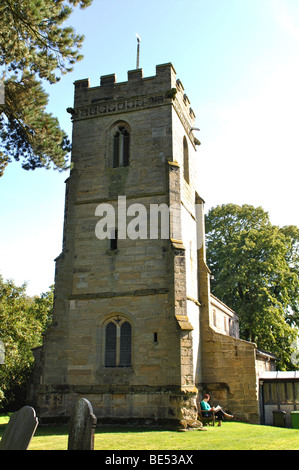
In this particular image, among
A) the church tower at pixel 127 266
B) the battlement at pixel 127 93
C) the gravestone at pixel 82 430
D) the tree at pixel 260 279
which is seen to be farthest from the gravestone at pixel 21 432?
the tree at pixel 260 279

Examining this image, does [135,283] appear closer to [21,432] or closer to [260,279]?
[21,432]

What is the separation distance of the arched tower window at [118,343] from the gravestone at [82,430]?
8.98 meters

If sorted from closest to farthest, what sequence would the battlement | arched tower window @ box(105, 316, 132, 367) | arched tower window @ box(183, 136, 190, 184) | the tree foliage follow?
arched tower window @ box(105, 316, 132, 367) < the battlement < arched tower window @ box(183, 136, 190, 184) < the tree foliage

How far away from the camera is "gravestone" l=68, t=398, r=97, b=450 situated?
24.1 feet

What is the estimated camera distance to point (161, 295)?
16.6m

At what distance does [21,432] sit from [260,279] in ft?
81.7

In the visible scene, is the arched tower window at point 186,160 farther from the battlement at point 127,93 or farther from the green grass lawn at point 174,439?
the green grass lawn at point 174,439

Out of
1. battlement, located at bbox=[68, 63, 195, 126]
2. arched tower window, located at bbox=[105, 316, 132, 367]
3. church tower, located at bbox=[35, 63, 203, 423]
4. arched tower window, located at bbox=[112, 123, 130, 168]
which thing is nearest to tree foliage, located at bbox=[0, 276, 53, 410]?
church tower, located at bbox=[35, 63, 203, 423]

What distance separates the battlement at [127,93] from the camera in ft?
63.8

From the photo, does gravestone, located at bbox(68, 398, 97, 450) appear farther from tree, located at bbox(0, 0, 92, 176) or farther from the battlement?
the battlement

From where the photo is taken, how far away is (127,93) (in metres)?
19.9

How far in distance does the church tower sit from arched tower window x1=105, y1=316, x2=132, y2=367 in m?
0.04
